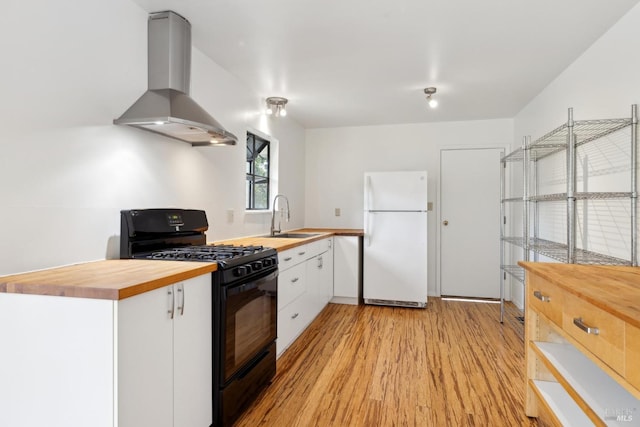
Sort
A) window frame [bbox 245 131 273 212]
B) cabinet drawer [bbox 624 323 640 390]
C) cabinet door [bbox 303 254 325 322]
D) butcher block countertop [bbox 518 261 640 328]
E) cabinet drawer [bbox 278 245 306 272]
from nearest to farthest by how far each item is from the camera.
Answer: cabinet drawer [bbox 624 323 640 390], butcher block countertop [bbox 518 261 640 328], cabinet drawer [bbox 278 245 306 272], cabinet door [bbox 303 254 325 322], window frame [bbox 245 131 273 212]

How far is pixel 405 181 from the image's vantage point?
4305mm

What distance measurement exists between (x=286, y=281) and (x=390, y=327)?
52.5 inches

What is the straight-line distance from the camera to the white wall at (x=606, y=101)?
2.17 meters

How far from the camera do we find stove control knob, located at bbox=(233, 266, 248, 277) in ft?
6.39

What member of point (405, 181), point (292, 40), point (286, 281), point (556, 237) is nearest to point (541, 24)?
point (292, 40)

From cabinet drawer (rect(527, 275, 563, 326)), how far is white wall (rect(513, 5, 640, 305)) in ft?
2.31

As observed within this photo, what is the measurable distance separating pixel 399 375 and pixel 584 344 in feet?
4.60

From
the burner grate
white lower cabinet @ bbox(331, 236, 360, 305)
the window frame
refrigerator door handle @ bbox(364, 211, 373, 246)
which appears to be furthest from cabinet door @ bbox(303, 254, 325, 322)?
the burner grate

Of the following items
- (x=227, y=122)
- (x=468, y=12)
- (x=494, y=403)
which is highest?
(x=468, y=12)

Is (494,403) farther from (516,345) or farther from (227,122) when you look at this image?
(227,122)

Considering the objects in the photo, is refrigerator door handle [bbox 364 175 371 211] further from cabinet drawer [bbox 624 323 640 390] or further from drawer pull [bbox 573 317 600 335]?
cabinet drawer [bbox 624 323 640 390]

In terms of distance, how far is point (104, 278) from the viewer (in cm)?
143

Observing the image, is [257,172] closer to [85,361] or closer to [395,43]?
[395,43]

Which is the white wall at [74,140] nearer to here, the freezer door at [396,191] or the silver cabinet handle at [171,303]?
the silver cabinet handle at [171,303]
